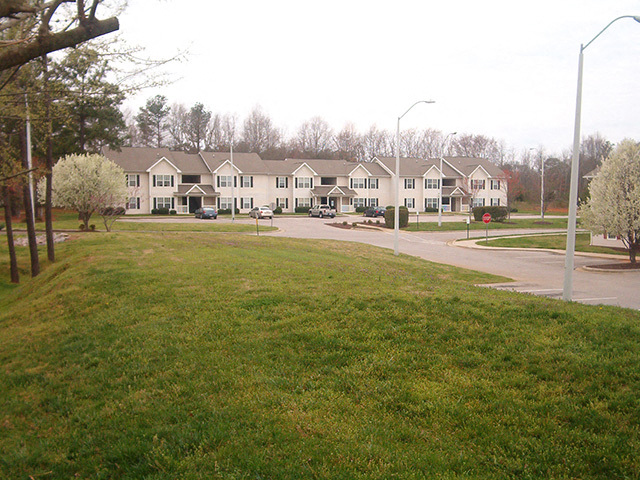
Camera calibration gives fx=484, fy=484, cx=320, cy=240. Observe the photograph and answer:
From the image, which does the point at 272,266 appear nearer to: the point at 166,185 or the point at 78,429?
the point at 78,429

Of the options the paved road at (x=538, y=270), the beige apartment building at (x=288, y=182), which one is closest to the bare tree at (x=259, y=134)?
the beige apartment building at (x=288, y=182)

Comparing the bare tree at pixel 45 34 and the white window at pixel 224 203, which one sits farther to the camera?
the white window at pixel 224 203

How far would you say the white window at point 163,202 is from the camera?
2603 inches

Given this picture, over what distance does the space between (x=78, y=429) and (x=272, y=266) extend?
8.74 m

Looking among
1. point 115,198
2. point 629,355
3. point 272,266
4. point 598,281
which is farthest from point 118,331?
point 115,198

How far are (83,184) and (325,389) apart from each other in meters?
39.3

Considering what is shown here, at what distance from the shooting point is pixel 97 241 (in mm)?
24234

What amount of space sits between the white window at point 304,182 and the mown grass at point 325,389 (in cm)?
6566

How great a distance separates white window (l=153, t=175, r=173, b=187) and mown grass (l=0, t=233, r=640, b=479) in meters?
58.7

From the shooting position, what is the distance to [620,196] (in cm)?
2455

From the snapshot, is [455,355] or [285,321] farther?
[285,321]

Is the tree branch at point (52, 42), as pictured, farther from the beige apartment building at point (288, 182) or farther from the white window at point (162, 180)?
the white window at point (162, 180)

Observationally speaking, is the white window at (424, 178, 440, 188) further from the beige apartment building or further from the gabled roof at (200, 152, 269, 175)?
the gabled roof at (200, 152, 269, 175)

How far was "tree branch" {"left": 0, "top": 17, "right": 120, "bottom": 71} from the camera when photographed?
5.73 m
